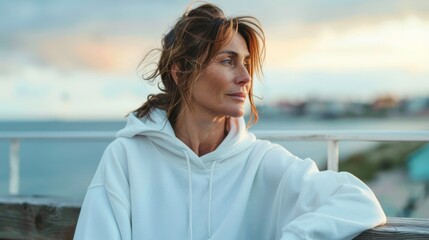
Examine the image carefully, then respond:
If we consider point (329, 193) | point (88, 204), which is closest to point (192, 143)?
point (88, 204)

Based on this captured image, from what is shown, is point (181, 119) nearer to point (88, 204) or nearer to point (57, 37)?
point (88, 204)

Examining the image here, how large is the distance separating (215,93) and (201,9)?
1.04 feet

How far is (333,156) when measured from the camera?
100 inches

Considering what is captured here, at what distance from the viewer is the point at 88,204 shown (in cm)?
217

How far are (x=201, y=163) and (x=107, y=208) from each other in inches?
13.4

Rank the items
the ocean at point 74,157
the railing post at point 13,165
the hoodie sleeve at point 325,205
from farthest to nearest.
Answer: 1. the ocean at point 74,157
2. the railing post at point 13,165
3. the hoodie sleeve at point 325,205

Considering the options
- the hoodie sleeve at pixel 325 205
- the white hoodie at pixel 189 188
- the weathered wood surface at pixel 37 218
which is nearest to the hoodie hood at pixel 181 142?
the white hoodie at pixel 189 188

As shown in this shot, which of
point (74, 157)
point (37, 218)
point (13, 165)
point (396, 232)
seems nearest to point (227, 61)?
point (396, 232)

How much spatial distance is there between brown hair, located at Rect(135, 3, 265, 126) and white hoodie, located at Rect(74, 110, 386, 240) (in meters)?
0.08

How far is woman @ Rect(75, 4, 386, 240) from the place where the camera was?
7.11ft

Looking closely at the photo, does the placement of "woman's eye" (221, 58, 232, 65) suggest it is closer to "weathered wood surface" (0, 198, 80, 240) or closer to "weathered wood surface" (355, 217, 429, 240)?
"weathered wood surface" (355, 217, 429, 240)

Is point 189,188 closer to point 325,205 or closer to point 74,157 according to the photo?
point 325,205

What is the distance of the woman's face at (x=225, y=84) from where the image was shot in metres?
2.20

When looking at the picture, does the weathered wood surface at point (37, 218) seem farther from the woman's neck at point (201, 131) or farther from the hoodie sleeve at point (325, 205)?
the hoodie sleeve at point (325, 205)
